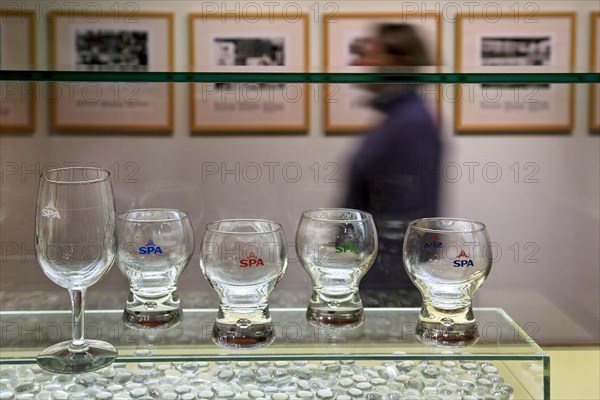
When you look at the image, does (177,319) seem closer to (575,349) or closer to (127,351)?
(127,351)

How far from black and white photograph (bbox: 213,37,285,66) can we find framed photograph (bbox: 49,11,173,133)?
11 centimetres

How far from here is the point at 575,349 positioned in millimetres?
836

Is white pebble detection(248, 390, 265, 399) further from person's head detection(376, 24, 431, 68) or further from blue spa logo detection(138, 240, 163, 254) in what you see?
person's head detection(376, 24, 431, 68)

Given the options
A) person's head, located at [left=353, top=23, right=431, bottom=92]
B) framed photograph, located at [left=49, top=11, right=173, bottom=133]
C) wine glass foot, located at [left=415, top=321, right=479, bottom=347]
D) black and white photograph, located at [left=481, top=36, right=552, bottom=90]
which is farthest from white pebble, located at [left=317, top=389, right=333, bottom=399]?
black and white photograph, located at [left=481, top=36, right=552, bottom=90]

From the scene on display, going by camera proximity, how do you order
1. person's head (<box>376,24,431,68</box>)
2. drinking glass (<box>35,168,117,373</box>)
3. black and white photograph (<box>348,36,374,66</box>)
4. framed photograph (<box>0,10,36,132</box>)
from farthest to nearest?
black and white photograph (<box>348,36,374,66</box>)
person's head (<box>376,24,431,68</box>)
framed photograph (<box>0,10,36,132</box>)
drinking glass (<box>35,168,117,373</box>)

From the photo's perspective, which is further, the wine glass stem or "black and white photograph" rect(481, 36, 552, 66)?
"black and white photograph" rect(481, 36, 552, 66)

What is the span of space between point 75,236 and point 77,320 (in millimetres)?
85

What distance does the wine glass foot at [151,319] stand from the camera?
758 mm

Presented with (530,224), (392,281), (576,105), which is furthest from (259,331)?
(576,105)

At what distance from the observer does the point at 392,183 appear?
0.87m

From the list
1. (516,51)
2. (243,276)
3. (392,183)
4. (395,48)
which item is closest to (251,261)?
(243,276)

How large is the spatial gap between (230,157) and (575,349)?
42 centimetres

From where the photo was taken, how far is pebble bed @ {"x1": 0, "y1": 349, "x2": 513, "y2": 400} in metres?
0.68

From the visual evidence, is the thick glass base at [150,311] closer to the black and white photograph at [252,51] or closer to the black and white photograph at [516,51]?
the black and white photograph at [252,51]
